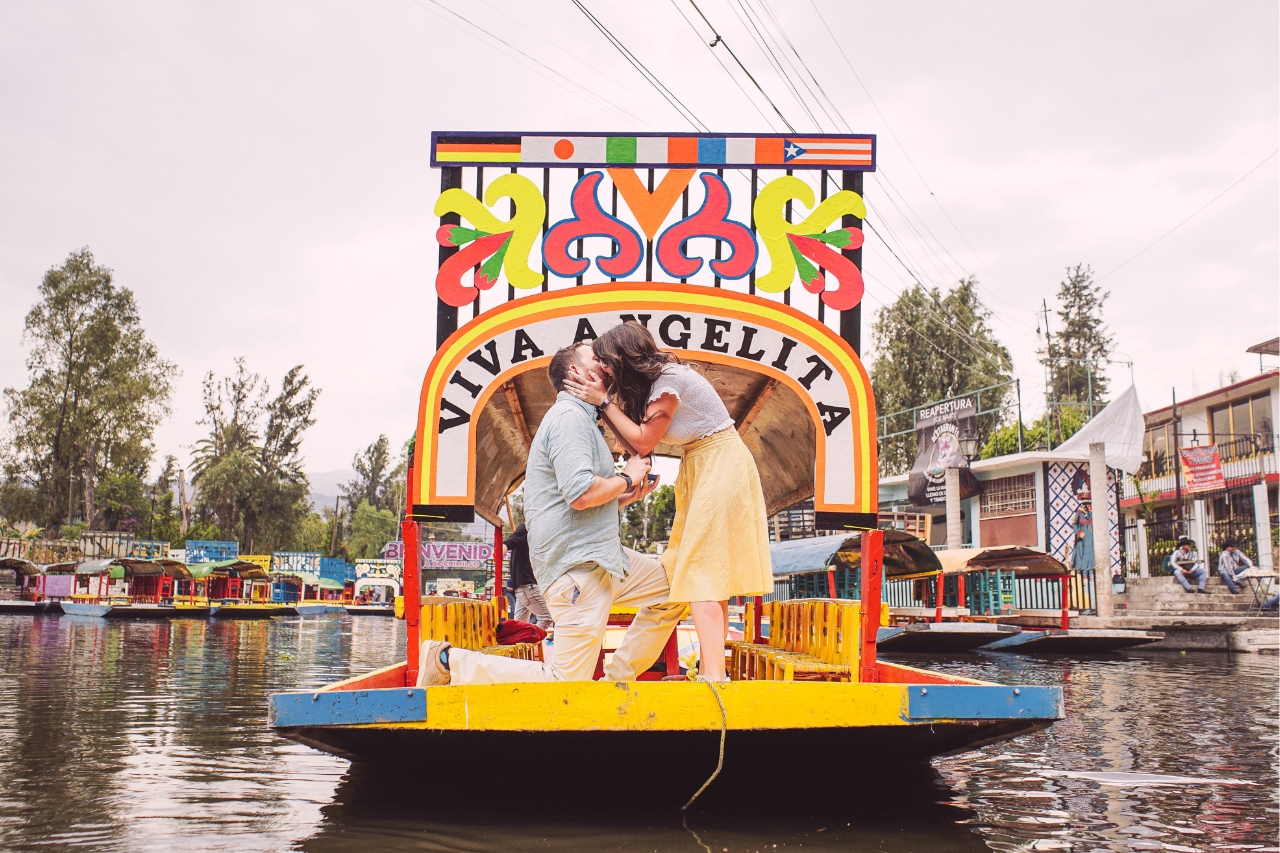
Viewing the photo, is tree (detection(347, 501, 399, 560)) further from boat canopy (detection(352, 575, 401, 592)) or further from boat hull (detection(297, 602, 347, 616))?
boat hull (detection(297, 602, 347, 616))

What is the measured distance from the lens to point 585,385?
3.85 m

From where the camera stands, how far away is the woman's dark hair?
3791mm

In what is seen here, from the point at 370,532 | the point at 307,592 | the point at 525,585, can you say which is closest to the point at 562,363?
the point at 525,585

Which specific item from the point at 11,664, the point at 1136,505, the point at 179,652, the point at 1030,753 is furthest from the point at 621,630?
the point at 1136,505

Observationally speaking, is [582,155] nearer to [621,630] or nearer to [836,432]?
[836,432]

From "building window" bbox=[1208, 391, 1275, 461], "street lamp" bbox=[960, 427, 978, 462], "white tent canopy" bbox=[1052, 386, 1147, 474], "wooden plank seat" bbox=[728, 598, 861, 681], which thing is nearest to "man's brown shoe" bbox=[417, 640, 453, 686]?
"wooden plank seat" bbox=[728, 598, 861, 681]

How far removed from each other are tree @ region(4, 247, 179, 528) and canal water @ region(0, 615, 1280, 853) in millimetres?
32080

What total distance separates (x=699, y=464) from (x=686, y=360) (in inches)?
39.7

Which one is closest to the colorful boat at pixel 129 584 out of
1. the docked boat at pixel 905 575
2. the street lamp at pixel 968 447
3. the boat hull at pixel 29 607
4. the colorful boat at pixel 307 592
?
the boat hull at pixel 29 607

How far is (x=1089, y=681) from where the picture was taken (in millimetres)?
10781

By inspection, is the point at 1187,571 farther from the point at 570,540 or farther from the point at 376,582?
the point at 376,582

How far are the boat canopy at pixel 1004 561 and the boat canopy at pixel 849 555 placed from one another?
3.83ft

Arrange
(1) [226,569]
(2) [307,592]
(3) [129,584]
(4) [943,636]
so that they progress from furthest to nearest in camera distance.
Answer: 1. (2) [307,592]
2. (3) [129,584]
3. (1) [226,569]
4. (4) [943,636]

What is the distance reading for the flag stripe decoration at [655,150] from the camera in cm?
508
